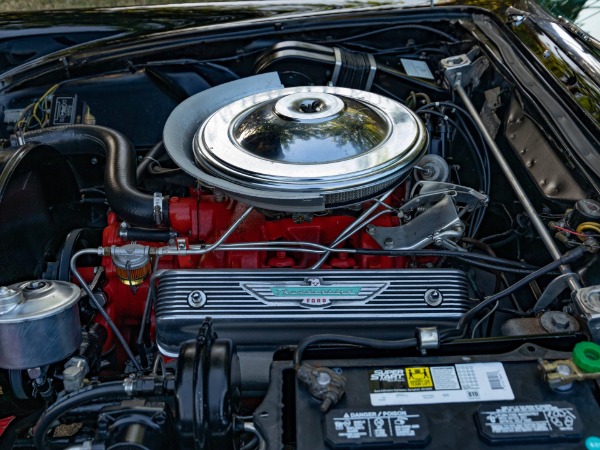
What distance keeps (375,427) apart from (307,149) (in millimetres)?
669

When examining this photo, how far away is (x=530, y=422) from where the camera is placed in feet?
2.93

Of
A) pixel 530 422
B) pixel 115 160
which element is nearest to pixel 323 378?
pixel 530 422

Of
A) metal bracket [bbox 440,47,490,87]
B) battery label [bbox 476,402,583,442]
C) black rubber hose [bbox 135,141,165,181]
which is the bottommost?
battery label [bbox 476,402,583,442]

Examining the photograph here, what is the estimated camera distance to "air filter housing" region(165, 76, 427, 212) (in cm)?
125

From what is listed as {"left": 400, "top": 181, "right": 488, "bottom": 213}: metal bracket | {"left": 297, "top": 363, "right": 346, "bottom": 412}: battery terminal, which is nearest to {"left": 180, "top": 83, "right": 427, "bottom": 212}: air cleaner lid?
{"left": 400, "top": 181, "right": 488, "bottom": 213}: metal bracket

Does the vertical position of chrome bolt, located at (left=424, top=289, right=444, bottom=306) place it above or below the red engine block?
below

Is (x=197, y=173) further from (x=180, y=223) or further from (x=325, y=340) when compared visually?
(x=325, y=340)

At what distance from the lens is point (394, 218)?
150 cm

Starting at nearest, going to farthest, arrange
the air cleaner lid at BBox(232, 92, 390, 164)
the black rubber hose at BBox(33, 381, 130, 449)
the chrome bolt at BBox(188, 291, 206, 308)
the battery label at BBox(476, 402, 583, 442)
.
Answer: the battery label at BBox(476, 402, 583, 442)
the black rubber hose at BBox(33, 381, 130, 449)
the chrome bolt at BBox(188, 291, 206, 308)
the air cleaner lid at BBox(232, 92, 390, 164)

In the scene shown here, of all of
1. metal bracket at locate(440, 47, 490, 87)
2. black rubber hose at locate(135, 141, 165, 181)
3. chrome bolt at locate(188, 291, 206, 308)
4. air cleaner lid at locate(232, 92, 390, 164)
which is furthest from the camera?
metal bracket at locate(440, 47, 490, 87)

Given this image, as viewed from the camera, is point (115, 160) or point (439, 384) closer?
point (439, 384)

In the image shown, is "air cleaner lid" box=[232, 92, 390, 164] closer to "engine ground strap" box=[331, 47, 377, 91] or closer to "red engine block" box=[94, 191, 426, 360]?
"red engine block" box=[94, 191, 426, 360]

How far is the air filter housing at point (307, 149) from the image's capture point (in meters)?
1.25

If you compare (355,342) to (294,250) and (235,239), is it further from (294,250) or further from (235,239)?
(235,239)
